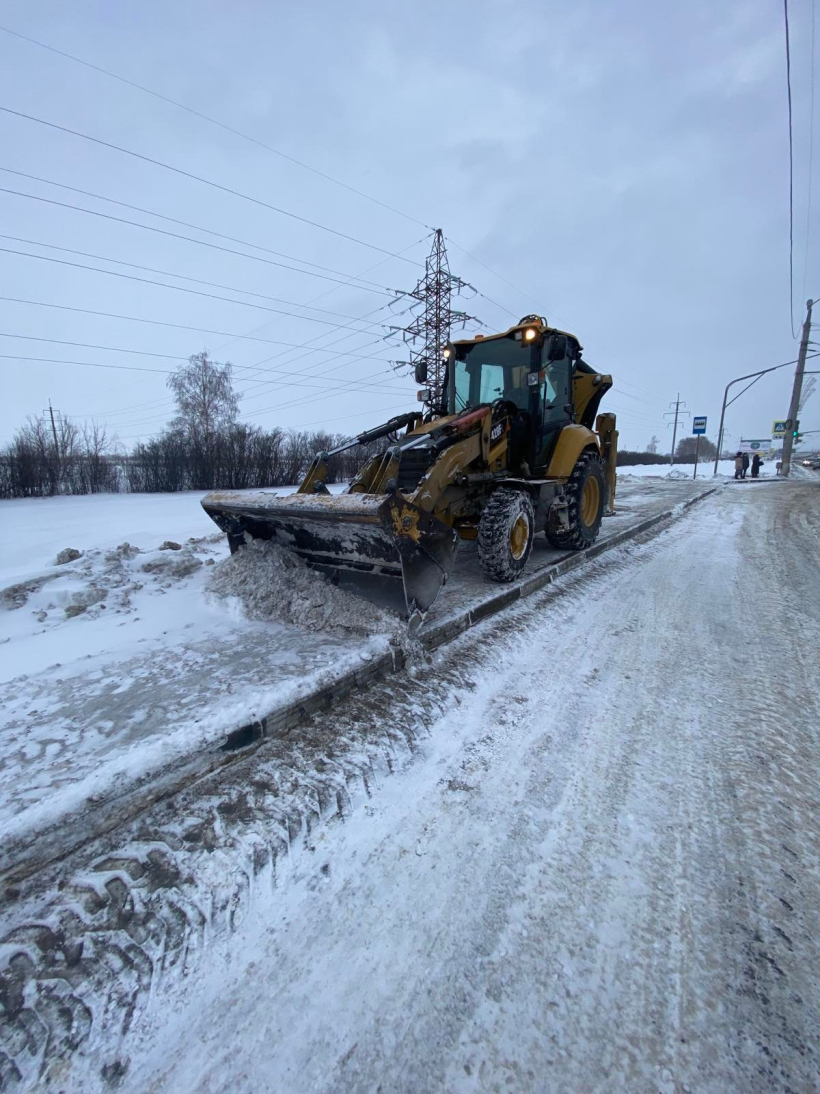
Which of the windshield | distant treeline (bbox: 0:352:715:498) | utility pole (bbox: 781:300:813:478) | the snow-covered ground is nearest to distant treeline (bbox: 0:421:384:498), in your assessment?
distant treeline (bbox: 0:352:715:498)

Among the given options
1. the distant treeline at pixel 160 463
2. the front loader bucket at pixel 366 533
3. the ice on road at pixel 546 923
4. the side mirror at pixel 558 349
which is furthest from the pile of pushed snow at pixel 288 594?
the distant treeline at pixel 160 463

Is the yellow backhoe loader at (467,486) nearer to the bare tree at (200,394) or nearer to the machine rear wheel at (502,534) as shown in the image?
the machine rear wheel at (502,534)

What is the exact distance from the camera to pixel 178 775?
2033mm

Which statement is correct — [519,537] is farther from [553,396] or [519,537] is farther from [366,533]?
[553,396]

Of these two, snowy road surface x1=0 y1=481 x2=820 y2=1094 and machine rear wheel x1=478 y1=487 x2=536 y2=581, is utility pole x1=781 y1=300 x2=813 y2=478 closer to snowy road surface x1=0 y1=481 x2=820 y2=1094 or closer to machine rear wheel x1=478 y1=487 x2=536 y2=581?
machine rear wheel x1=478 y1=487 x2=536 y2=581

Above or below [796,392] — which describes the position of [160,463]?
below

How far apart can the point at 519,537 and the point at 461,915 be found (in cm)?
355

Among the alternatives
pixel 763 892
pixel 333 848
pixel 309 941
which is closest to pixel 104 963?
pixel 309 941

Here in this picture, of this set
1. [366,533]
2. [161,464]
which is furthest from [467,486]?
[161,464]

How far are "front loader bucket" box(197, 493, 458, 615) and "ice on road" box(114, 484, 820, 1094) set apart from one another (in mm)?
1028

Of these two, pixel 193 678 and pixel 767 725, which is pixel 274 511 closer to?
pixel 193 678

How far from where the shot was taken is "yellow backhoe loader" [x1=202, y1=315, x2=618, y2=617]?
3471mm

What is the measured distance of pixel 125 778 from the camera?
1.93 meters

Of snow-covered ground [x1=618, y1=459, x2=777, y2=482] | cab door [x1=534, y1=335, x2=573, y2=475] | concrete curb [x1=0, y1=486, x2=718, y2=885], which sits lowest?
concrete curb [x1=0, y1=486, x2=718, y2=885]
